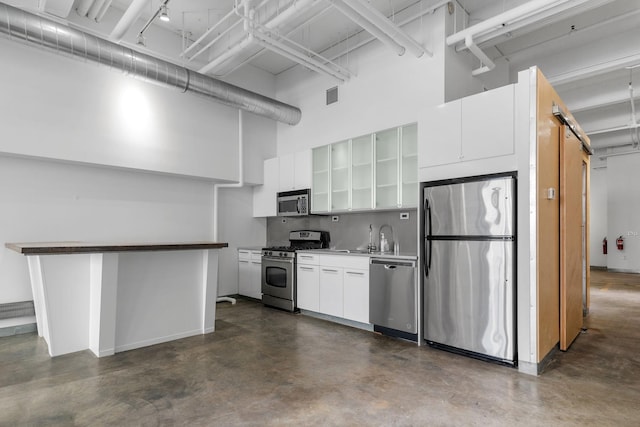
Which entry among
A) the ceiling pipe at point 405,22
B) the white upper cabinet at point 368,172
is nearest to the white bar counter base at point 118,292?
the white upper cabinet at point 368,172

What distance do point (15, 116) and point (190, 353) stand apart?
3321 millimetres

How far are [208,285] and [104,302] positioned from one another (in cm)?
109

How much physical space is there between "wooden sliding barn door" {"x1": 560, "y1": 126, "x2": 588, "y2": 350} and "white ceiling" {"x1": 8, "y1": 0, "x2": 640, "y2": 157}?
1.47 m

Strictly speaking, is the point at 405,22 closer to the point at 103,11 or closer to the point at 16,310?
the point at 103,11

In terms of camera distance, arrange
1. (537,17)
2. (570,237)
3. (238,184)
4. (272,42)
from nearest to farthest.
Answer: (537,17), (570,237), (272,42), (238,184)

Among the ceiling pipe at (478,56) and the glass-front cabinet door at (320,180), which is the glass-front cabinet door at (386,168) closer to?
the glass-front cabinet door at (320,180)

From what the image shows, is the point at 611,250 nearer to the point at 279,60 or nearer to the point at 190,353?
the point at 279,60

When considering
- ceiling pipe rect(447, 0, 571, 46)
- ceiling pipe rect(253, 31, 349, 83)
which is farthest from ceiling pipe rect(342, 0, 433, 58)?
ceiling pipe rect(253, 31, 349, 83)

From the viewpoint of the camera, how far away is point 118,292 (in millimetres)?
3584

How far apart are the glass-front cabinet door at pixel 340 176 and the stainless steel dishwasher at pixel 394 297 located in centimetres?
128

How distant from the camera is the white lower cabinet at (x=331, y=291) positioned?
4695mm

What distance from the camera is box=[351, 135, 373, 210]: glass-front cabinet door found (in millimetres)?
5000

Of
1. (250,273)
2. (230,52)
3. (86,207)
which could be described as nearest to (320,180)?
(250,273)

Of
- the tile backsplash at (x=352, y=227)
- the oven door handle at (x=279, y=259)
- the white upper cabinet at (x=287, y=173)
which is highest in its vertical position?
the white upper cabinet at (x=287, y=173)
